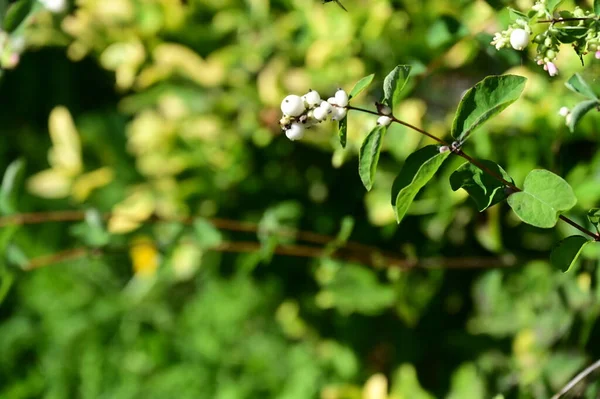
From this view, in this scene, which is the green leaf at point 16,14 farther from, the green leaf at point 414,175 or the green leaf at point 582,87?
the green leaf at point 582,87

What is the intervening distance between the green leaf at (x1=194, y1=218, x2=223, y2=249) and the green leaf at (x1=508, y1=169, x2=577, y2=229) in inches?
27.3

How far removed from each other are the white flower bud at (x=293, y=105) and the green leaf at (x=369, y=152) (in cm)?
8

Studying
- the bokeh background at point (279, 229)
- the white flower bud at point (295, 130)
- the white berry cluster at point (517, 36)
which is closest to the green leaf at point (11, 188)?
the bokeh background at point (279, 229)

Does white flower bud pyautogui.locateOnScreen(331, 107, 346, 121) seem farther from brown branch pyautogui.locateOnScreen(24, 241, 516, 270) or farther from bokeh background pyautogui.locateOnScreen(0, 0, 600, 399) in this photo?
brown branch pyautogui.locateOnScreen(24, 241, 516, 270)

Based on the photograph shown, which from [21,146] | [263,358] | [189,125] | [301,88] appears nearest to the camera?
[301,88]

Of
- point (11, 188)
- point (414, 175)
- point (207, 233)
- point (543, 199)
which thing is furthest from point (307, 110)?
point (11, 188)

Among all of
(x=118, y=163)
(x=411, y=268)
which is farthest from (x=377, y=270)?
(x=118, y=163)

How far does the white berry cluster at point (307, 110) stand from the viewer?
0.60 meters

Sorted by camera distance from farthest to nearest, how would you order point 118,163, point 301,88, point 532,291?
point 118,163
point 301,88
point 532,291

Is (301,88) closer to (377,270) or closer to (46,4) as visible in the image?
(377,270)

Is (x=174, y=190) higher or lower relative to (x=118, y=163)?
higher

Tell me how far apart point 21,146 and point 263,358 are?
1253mm

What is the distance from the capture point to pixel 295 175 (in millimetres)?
1671

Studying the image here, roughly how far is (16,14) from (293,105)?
2.24 ft
